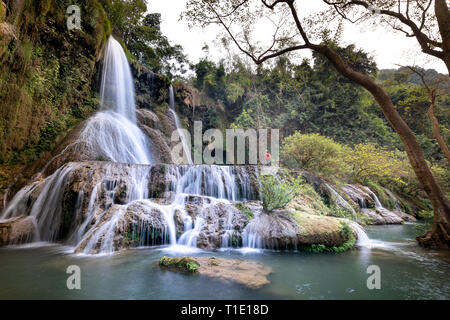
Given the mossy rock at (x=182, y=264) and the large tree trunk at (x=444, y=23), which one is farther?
the large tree trunk at (x=444, y=23)

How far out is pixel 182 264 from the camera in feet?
13.5

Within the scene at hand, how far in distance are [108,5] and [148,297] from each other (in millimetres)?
21752

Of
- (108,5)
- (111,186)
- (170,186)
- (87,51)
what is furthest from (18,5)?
(108,5)

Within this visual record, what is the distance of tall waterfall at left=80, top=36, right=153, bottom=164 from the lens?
10.3m

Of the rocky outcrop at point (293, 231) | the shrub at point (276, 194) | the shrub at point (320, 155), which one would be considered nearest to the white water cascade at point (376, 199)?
the shrub at point (320, 155)

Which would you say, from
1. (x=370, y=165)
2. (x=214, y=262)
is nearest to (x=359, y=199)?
(x=370, y=165)

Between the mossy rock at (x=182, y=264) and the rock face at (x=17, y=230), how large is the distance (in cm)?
465

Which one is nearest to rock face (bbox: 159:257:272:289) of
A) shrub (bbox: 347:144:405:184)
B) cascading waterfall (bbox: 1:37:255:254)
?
cascading waterfall (bbox: 1:37:255:254)

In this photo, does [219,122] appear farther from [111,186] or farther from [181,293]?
[181,293]

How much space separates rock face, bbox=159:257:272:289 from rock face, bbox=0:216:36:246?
4.65 meters

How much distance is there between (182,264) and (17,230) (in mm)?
5268

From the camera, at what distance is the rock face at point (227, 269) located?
3.58 meters

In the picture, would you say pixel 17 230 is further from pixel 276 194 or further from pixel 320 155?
pixel 320 155

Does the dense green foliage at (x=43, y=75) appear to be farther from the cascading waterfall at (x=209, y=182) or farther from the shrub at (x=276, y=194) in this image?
the shrub at (x=276, y=194)
